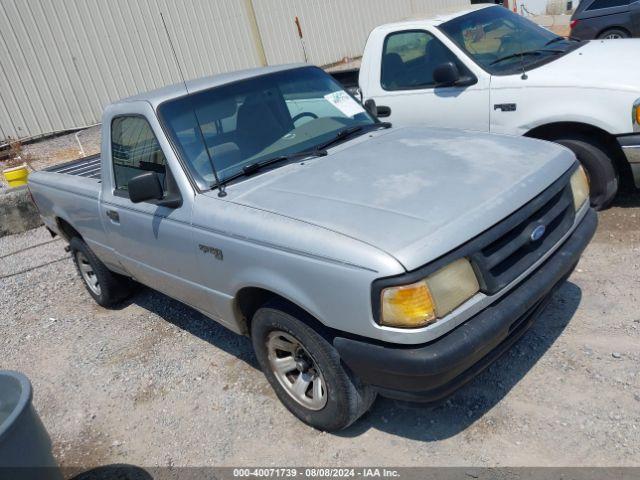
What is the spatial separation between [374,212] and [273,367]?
1.18 m

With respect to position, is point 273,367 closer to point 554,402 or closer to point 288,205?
point 288,205

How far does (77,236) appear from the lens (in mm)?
5059

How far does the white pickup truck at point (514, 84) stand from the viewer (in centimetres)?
438

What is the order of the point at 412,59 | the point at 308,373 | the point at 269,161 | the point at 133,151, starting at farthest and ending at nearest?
→ 1. the point at 412,59
2. the point at 133,151
3. the point at 269,161
4. the point at 308,373

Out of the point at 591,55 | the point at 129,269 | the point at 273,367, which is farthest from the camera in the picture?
the point at 591,55

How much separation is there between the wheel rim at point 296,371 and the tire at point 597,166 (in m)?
3.13

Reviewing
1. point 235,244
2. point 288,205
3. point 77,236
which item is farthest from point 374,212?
point 77,236

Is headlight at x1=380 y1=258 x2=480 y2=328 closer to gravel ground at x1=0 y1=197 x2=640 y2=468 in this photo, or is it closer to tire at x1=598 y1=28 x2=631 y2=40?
gravel ground at x1=0 y1=197 x2=640 y2=468

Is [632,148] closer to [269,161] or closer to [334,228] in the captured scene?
[269,161]

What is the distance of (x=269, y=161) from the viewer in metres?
3.33

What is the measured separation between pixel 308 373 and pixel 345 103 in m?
2.06

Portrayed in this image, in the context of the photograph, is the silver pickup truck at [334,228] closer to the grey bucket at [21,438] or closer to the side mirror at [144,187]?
the side mirror at [144,187]

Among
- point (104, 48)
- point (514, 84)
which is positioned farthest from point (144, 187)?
point (104, 48)

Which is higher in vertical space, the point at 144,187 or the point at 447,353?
the point at 144,187
